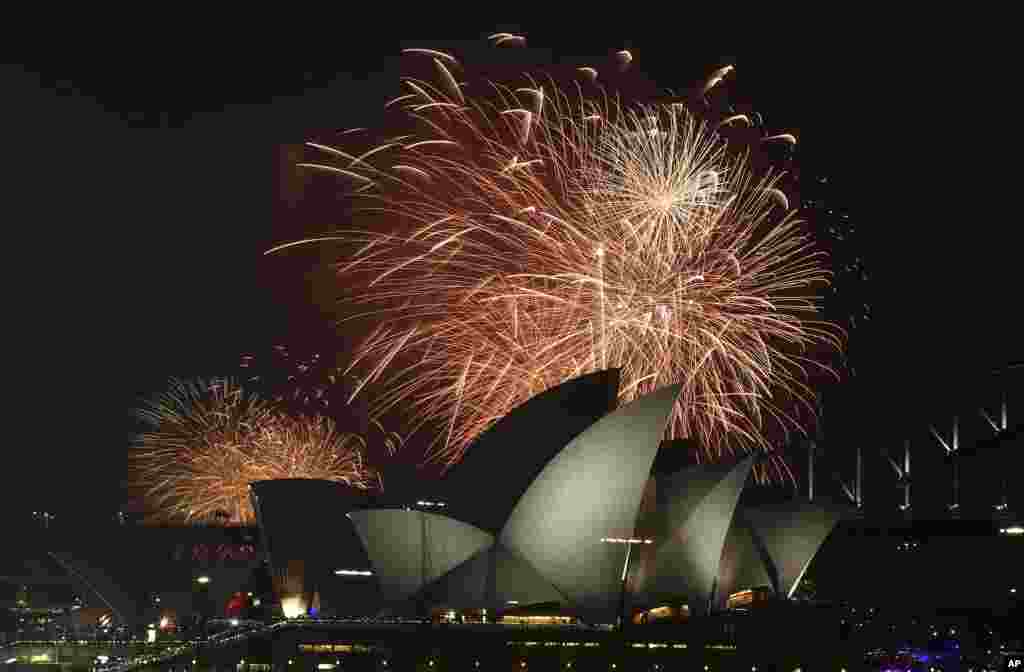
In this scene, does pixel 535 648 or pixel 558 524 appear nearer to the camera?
pixel 535 648

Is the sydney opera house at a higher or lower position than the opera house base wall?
higher

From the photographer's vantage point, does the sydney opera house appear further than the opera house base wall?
Yes

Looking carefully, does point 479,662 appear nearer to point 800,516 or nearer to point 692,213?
point 692,213

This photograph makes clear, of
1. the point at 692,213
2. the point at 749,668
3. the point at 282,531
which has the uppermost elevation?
the point at 692,213

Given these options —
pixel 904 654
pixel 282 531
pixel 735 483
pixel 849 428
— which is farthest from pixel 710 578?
pixel 849 428

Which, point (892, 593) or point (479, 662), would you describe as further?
point (892, 593)

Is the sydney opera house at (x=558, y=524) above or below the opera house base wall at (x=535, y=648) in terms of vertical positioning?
above

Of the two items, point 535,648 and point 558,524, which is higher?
point 558,524

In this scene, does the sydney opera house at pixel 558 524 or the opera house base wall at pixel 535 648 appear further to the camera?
the sydney opera house at pixel 558 524
